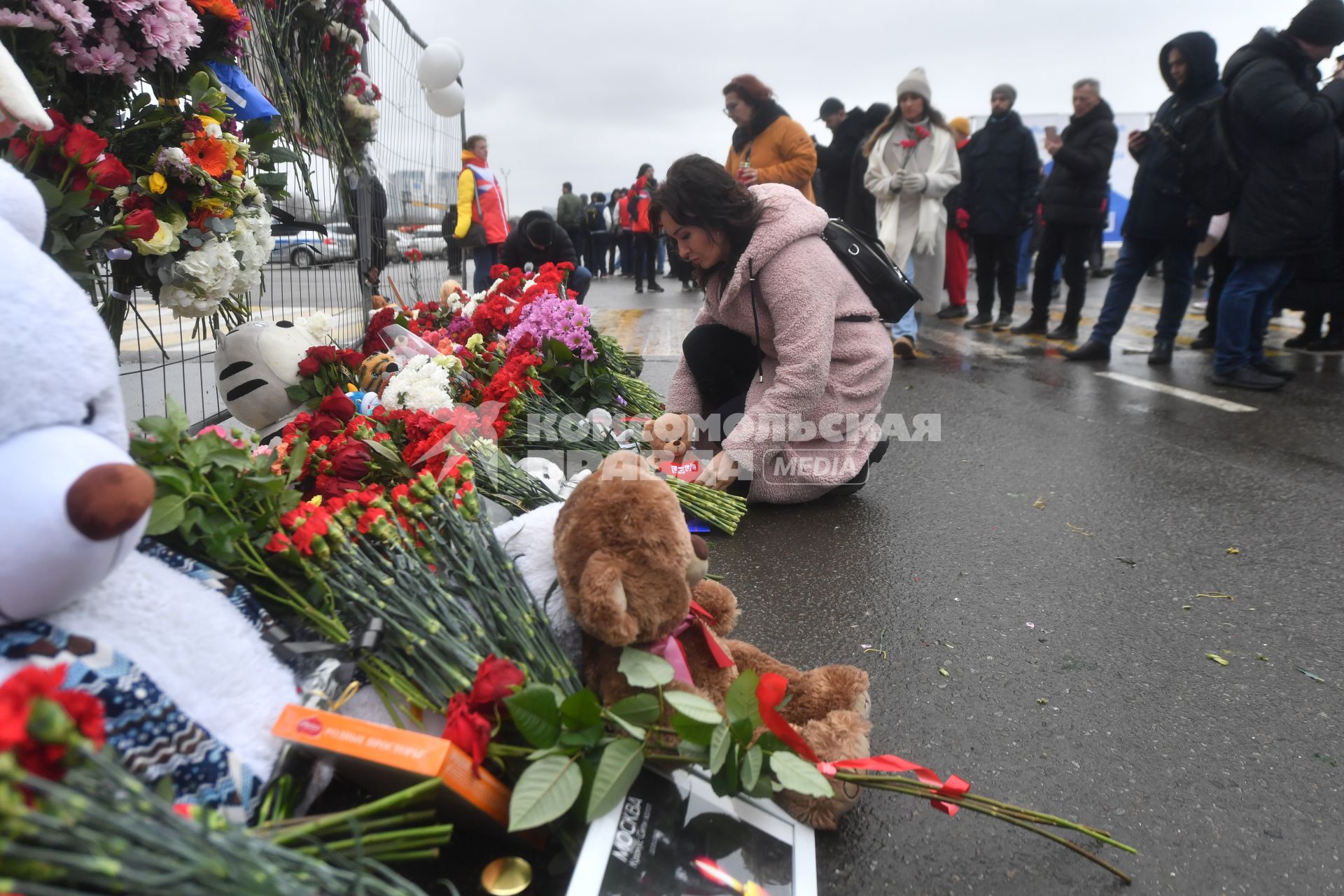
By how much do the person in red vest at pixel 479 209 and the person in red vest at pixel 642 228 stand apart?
21.1 ft

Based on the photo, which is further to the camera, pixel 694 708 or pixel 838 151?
pixel 838 151

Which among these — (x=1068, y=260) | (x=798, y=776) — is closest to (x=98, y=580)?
(x=798, y=776)

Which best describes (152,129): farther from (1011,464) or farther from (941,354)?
(941,354)

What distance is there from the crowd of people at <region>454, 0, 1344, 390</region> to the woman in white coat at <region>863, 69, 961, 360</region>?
0.04 feet

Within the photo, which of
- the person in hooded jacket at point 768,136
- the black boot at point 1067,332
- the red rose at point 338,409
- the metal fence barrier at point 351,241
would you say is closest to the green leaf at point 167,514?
the metal fence barrier at point 351,241

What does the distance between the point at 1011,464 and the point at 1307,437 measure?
169 centimetres

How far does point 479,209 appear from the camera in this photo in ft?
24.9

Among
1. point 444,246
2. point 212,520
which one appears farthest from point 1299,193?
point 444,246

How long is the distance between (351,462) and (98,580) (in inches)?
41.4

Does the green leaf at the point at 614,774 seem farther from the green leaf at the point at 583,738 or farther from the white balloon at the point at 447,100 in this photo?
the white balloon at the point at 447,100

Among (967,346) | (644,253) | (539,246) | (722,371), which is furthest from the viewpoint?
(644,253)

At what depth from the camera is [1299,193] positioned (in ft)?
15.9

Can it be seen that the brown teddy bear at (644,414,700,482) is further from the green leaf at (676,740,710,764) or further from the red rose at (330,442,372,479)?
the green leaf at (676,740,710,764)

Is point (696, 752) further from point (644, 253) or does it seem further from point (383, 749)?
point (644, 253)
